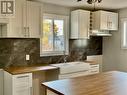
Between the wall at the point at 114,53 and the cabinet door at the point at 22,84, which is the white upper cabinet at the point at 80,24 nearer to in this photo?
the wall at the point at 114,53

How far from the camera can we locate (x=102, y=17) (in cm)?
Answer: 469

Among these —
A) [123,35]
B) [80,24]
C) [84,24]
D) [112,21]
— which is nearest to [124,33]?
[123,35]

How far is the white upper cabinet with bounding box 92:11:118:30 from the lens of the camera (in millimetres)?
4670

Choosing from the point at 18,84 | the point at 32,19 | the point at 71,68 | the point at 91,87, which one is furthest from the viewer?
the point at 71,68

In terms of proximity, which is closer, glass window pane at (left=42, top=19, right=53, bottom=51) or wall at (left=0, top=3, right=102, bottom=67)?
wall at (left=0, top=3, right=102, bottom=67)

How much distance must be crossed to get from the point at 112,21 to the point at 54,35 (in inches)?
70.4

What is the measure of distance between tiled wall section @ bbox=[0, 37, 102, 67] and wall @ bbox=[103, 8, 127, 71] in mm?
770

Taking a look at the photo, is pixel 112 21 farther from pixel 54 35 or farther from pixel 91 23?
pixel 54 35

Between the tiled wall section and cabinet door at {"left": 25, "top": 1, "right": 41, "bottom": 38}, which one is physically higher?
cabinet door at {"left": 25, "top": 1, "right": 41, "bottom": 38}

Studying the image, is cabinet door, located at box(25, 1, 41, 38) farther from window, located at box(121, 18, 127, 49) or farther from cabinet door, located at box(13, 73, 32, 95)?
window, located at box(121, 18, 127, 49)

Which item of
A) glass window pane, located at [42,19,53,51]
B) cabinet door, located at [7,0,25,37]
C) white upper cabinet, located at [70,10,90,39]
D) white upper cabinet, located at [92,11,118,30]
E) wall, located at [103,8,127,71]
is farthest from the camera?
wall, located at [103,8,127,71]

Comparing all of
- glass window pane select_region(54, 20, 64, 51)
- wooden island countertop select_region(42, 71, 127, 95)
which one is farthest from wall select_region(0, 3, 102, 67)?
wooden island countertop select_region(42, 71, 127, 95)

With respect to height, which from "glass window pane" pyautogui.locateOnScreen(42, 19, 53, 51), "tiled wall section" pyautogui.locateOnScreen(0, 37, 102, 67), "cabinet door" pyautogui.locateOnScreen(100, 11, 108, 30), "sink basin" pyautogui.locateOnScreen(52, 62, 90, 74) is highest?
"cabinet door" pyautogui.locateOnScreen(100, 11, 108, 30)

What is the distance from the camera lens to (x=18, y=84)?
324 centimetres
